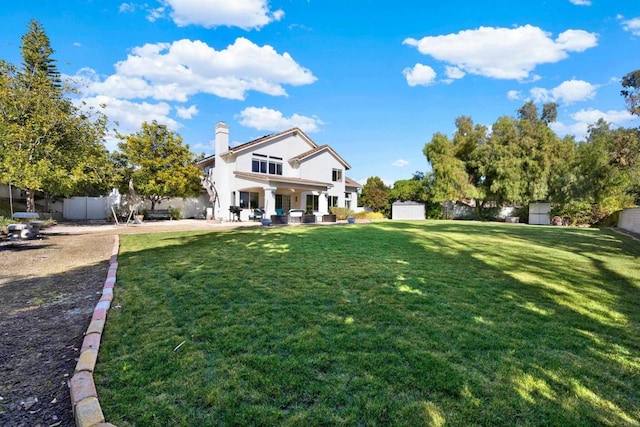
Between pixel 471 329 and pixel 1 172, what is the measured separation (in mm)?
19283

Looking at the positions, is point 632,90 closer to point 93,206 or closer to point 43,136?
point 43,136

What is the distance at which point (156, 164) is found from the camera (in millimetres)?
21641

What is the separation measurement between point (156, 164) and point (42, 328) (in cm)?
2035

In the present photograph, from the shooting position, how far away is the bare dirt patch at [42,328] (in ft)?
7.70

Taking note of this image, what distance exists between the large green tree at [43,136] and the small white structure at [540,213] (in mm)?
32470

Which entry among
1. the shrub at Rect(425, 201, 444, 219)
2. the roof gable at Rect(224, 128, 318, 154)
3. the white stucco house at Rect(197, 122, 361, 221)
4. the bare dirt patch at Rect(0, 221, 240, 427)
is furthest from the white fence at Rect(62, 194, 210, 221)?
the shrub at Rect(425, 201, 444, 219)

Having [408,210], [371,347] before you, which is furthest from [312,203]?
[371,347]

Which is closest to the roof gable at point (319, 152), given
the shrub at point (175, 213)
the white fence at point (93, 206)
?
the shrub at point (175, 213)

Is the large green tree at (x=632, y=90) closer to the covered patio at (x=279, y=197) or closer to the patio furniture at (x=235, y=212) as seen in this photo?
the covered patio at (x=279, y=197)

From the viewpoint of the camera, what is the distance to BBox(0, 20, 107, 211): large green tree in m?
13.9

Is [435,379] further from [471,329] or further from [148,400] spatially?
[148,400]

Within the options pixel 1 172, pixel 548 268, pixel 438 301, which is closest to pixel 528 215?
pixel 548 268

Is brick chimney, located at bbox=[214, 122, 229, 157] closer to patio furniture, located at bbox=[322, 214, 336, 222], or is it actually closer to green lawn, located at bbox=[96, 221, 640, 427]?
patio furniture, located at bbox=[322, 214, 336, 222]

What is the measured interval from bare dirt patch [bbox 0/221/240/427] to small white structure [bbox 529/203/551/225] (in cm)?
3007
